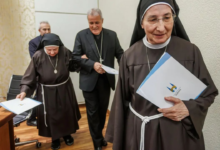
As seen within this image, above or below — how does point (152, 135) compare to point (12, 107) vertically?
above

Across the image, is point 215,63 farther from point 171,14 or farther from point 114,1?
point 114,1

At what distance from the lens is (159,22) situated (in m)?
0.96

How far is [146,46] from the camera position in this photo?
3.67 feet

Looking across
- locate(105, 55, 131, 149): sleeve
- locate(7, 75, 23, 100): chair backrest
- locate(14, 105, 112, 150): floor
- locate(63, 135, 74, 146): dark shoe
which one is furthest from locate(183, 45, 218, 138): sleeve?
locate(7, 75, 23, 100): chair backrest

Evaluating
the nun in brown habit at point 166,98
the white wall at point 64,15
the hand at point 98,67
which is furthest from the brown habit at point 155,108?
the white wall at point 64,15

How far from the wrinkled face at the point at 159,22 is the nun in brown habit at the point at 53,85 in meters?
1.55

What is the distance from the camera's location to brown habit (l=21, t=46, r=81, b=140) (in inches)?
90.7

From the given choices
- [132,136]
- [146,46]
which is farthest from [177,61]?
[132,136]

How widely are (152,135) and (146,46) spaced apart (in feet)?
1.78

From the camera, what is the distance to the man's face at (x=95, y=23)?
201cm

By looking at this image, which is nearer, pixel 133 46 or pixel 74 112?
pixel 133 46

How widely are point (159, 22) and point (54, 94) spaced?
1.79m

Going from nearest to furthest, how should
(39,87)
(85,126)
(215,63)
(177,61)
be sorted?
(177,61) → (215,63) → (39,87) → (85,126)

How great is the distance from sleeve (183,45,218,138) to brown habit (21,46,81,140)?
1.76 meters
